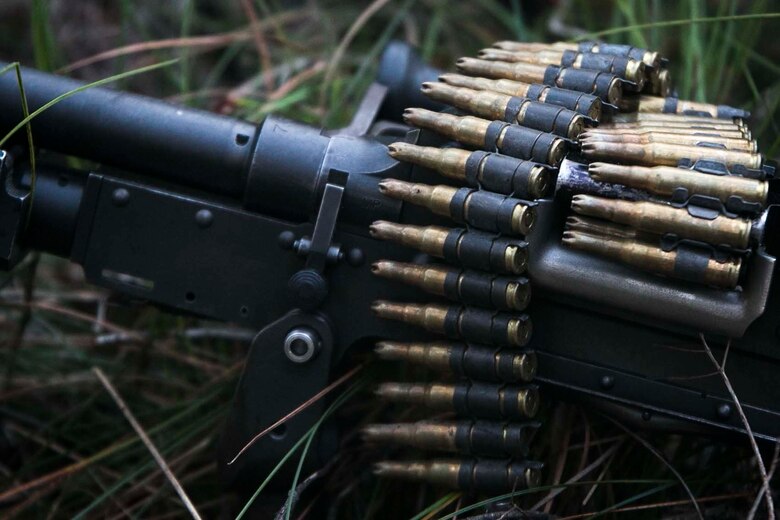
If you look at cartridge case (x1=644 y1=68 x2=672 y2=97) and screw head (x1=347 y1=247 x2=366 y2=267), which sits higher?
cartridge case (x1=644 y1=68 x2=672 y2=97)

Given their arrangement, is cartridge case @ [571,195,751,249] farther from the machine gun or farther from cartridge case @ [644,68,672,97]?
cartridge case @ [644,68,672,97]

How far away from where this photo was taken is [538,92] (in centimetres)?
168

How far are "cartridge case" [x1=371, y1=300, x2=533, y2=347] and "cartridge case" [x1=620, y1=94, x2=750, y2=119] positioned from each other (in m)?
0.46

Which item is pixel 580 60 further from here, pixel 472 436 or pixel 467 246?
pixel 472 436

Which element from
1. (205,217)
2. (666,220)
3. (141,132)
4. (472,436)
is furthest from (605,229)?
(141,132)

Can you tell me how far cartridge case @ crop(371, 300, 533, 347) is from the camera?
161 cm

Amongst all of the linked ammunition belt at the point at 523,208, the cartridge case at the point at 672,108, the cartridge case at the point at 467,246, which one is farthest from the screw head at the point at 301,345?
the cartridge case at the point at 672,108

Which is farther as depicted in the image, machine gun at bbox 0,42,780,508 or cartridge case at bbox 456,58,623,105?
cartridge case at bbox 456,58,623,105

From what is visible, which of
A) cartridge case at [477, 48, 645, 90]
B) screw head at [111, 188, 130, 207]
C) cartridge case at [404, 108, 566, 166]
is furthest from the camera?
screw head at [111, 188, 130, 207]

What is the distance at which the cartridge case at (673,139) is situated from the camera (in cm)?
157

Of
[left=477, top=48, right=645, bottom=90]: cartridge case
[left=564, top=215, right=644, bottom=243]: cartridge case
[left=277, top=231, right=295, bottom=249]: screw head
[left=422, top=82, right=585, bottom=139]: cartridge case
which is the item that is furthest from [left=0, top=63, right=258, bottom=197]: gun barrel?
[left=564, top=215, right=644, bottom=243]: cartridge case

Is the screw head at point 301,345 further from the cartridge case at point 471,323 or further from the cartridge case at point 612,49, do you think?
the cartridge case at point 612,49

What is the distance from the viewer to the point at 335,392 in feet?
6.13

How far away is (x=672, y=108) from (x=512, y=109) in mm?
337
